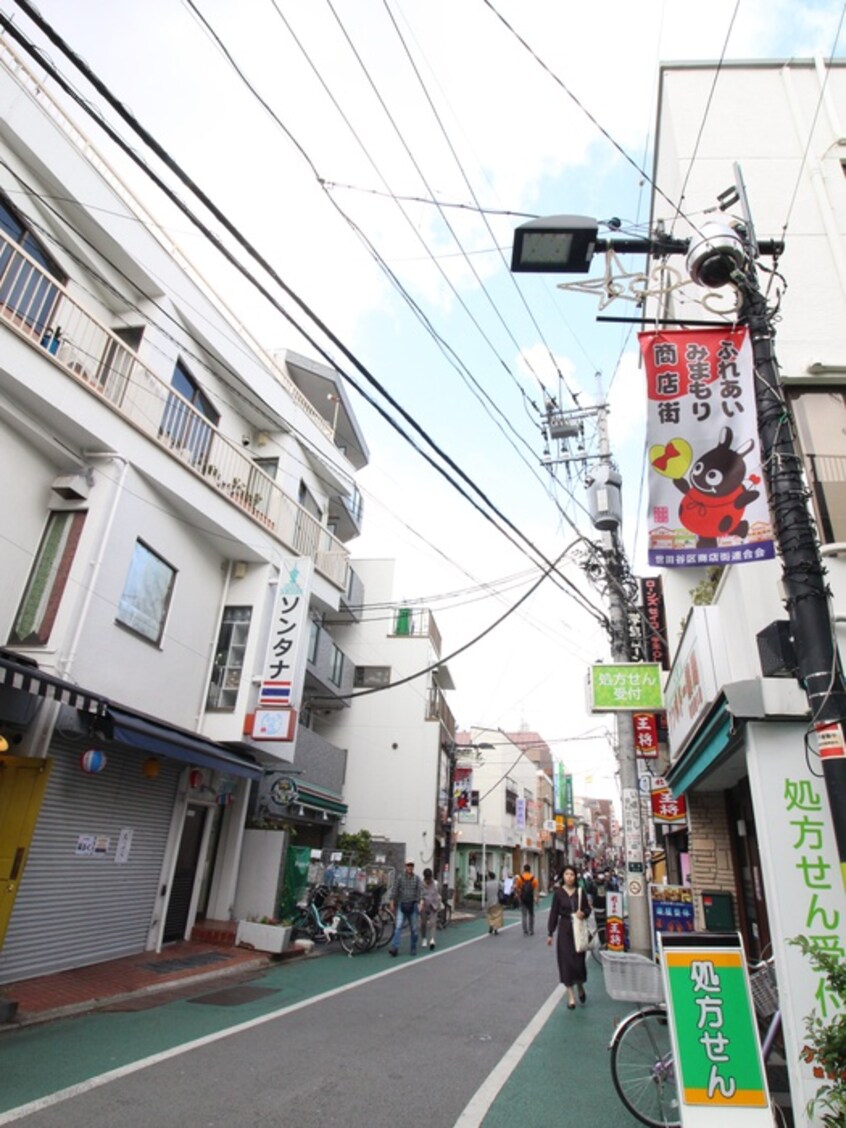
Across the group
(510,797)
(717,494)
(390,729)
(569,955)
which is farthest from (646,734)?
(510,797)

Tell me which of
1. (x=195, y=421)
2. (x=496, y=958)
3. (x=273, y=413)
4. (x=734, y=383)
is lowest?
(x=496, y=958)

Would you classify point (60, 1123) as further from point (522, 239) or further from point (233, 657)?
point (233, 657)

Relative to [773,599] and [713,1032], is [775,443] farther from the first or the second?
[713,1032]

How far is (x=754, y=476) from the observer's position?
4906 mm

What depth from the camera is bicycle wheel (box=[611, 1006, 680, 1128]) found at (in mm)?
4578

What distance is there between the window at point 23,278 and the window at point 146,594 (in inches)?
144

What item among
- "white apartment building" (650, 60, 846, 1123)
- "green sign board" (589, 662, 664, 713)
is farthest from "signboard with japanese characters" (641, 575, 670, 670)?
"green sign board" (589, 662, 664, 713)

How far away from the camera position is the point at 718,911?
8273 mm

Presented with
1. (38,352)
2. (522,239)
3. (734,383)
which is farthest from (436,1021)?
(38,352)

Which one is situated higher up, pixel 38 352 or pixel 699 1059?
pixel 38 352

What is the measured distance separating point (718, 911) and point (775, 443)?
6518 mm

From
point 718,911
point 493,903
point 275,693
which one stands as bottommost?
point 493,903

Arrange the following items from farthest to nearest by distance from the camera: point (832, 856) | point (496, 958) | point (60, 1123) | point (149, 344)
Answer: point (496, 958) → point (149, 344) → point (832, 856) → point (60, 1123)

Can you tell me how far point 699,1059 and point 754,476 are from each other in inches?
158
